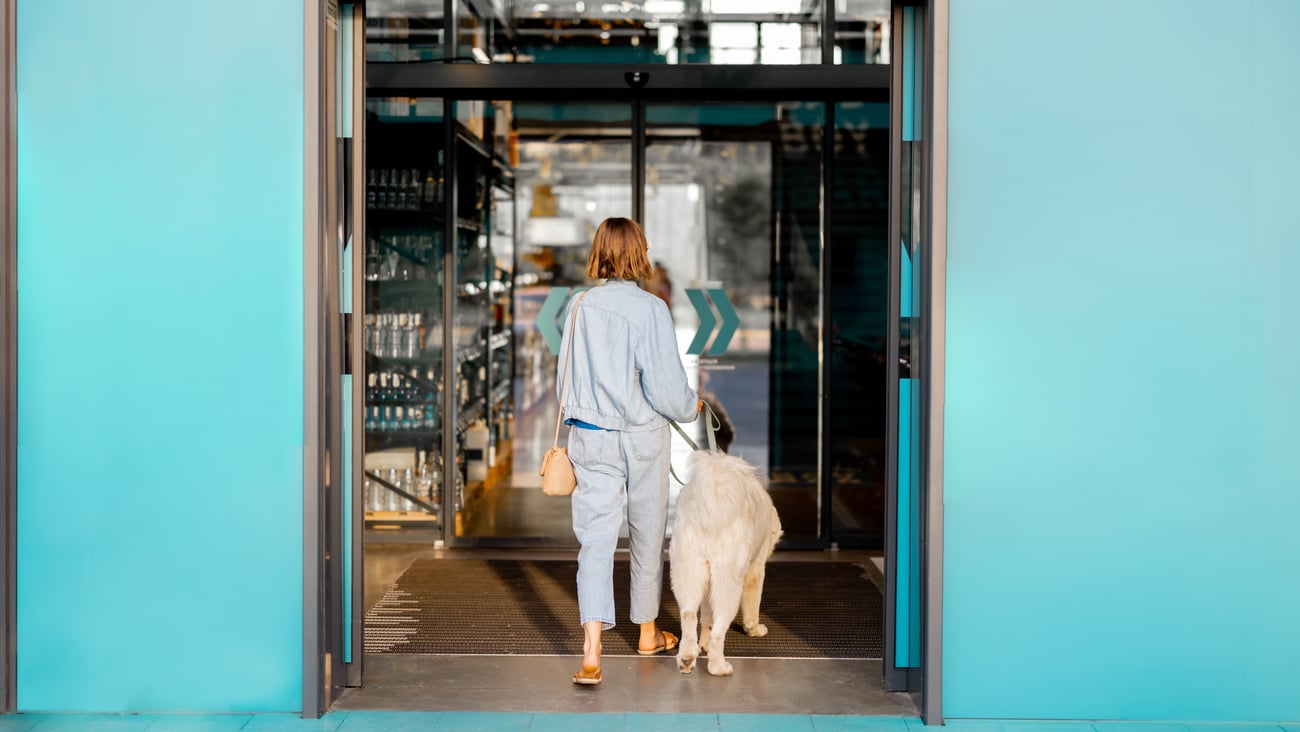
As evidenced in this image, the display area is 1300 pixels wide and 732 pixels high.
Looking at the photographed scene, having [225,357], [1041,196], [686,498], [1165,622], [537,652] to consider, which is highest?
[1041,196]

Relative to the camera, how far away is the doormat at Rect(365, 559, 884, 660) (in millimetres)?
4758

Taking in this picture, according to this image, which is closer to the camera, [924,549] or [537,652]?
[924,549]

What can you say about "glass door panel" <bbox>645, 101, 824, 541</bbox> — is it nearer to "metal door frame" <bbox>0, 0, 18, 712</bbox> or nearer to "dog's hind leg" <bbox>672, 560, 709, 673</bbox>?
"dog's hind leg" <bbox>672, 560, 709, 673</bbox>

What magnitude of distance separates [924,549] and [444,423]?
3.58 m

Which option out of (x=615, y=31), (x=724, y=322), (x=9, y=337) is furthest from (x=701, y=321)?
(x=9, y=337)

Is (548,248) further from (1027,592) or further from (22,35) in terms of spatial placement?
(1027,592)

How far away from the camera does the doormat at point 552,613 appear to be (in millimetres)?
4758

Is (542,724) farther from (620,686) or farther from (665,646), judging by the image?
(665,646)

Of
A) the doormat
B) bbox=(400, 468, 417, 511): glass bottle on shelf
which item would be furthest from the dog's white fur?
bbox=(400, 468, 417, 511): glass bottle on shelf

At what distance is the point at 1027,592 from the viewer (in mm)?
3855

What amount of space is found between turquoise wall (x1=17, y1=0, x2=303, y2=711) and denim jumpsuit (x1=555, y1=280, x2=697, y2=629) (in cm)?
101

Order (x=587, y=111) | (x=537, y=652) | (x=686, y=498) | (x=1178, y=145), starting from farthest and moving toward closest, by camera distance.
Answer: (x=587, y=111), (x=537, y=652), (x=686, y=498), (x=1178, y=145)

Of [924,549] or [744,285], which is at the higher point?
[744,285]

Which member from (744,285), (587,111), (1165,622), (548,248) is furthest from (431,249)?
(1165,622)
